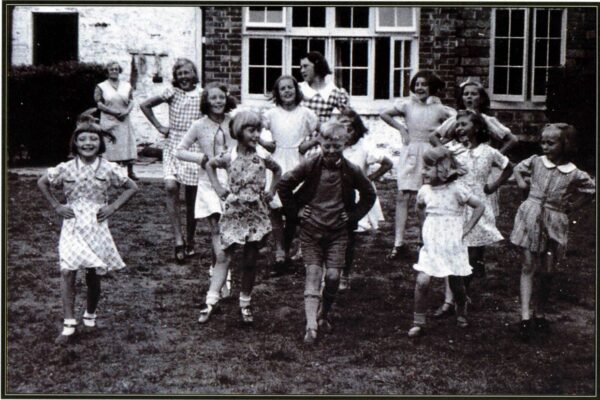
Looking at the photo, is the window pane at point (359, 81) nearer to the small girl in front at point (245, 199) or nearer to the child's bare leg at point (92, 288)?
the small girl in front at point (245, 199)

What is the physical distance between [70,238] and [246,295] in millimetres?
1140

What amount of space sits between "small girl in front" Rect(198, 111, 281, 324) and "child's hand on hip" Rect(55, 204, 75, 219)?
0.92 meters

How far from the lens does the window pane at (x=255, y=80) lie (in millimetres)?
12086

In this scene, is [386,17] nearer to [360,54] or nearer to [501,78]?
[360,54]

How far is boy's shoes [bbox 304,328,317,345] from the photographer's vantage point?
5.28m

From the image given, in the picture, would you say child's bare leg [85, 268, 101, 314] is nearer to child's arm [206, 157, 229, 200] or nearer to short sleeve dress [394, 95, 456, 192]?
child's arm [206, 157, 229, 200]

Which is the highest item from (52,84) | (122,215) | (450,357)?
(52,84)

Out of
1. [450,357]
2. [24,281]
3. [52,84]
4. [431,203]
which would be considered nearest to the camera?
[450,357]

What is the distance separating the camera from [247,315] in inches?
220

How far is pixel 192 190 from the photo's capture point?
717 cm

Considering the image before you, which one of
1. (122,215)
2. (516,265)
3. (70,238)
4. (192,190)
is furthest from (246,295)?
(122,215)

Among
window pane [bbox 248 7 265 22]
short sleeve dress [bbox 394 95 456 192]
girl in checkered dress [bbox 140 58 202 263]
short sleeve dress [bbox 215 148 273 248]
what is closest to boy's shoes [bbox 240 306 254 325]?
short sleeve dress [bbox 215 148 273 248]

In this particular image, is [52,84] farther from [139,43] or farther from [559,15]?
[559,15]

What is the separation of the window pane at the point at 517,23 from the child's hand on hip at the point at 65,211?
8445 millimetres
